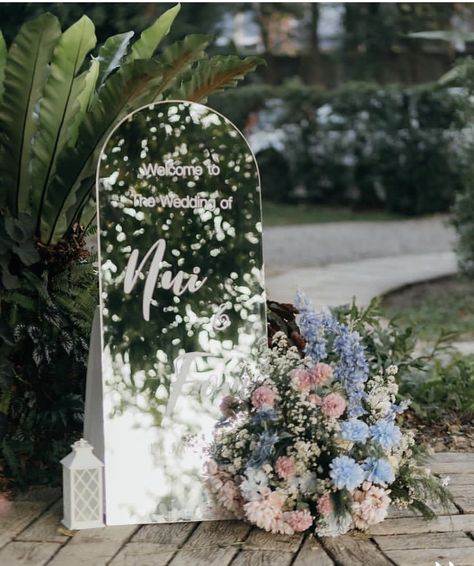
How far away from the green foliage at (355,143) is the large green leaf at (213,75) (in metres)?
11.2

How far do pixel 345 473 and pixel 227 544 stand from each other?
1.46 ft

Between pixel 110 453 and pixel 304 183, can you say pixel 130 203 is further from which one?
pixel 304 183

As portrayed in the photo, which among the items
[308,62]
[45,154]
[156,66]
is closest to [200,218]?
[156,66]

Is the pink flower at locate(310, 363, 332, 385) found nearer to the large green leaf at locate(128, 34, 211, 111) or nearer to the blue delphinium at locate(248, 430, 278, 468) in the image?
the blue delphinium at locate(248, 430, 278, 468)

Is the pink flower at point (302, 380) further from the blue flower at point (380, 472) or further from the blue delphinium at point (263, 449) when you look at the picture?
the blue flower at point (380, 472)

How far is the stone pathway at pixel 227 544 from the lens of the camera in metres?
3.21

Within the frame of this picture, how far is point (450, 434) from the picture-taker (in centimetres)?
477

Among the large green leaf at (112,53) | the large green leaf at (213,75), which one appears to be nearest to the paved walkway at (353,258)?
the large green leaf at (112,53)

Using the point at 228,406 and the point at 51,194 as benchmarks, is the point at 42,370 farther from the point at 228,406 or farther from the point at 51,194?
the point at 228,406

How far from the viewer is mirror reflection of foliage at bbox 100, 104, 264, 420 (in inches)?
141

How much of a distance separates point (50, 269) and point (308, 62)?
62.7 ft

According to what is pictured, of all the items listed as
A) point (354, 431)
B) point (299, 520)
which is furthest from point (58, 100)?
point (299, 520)

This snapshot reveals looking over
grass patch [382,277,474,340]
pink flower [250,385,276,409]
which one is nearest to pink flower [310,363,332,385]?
pink flower [250,385,276,409]

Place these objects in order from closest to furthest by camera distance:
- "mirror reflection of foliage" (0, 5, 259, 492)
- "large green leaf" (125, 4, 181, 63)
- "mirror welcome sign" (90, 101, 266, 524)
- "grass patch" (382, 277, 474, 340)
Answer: "mirror welcome sign" (90, 101, 266, 524) < "mirror reflection of foliage" (0, 5, 259, 492) < "large green leaf" (125, 4, 181, 63) < "grass patch" (382, 277, 474, 340)
